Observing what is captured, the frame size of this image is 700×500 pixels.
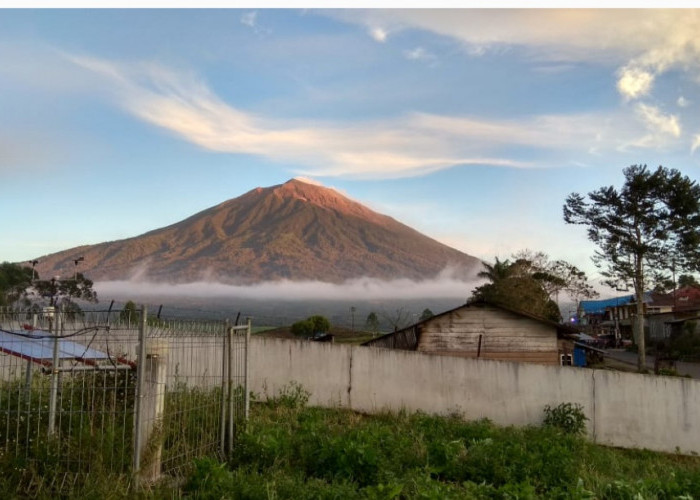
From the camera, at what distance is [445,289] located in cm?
18250

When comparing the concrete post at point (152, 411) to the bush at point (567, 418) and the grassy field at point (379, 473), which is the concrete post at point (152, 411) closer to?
the grassy field at point (379, 473)

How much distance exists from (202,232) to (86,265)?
114ft

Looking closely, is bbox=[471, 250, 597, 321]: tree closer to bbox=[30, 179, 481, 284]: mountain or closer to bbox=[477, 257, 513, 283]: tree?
bbox=[477, 257, 513, 283]: tree

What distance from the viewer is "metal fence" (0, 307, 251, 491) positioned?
20.1 feet

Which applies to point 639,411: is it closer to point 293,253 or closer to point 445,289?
point 293,253

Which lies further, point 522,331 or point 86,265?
point 86,265

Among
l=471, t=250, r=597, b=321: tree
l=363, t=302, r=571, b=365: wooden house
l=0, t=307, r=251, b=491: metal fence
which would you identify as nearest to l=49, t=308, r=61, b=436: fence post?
l=0, t=307, r=251, b=491: metal fence

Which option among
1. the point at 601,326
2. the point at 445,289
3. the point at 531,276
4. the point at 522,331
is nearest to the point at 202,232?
the point at 445,289

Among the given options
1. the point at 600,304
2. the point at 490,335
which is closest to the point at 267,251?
the point at 600,304

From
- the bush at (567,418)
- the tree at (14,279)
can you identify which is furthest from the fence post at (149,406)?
the tree at (14,279)

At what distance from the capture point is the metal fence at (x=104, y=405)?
6.13 metres

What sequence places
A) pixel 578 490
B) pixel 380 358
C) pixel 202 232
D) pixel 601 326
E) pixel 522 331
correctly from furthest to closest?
pixel 202 232
pixel 601 326
pixel 522 331
pixel 380 358
pixel 578 490

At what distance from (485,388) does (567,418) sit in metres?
1.91

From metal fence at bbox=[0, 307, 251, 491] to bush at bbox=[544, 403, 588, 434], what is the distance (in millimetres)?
7776
